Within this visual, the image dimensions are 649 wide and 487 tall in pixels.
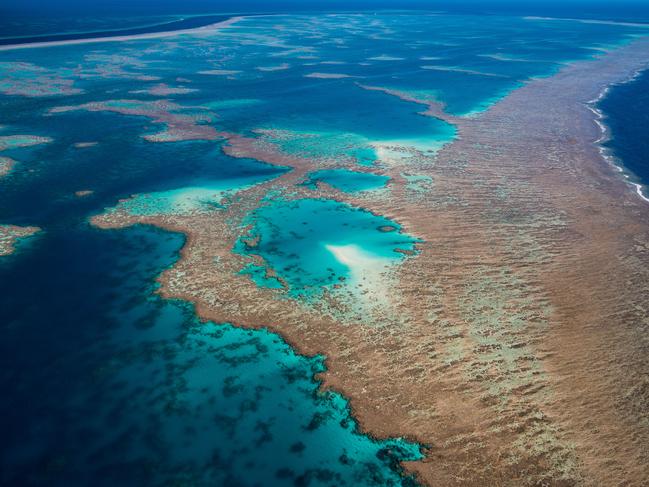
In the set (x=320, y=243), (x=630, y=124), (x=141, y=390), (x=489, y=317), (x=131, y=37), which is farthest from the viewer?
(x=131, y=37)

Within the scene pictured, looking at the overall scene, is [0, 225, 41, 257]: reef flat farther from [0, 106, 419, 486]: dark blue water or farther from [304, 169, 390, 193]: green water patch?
[304, 169, 390, 193]: green water patch

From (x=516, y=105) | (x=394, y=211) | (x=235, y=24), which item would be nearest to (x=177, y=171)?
(x=394, y=211)

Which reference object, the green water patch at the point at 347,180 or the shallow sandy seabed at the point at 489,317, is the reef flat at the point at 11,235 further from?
the green water patch at the point at 347,180

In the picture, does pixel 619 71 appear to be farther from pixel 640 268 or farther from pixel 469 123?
pixel 640 268

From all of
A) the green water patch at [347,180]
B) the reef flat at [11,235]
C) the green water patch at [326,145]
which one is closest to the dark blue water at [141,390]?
the reef flat at [11,235]

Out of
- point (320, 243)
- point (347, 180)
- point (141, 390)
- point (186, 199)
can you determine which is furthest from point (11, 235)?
point (347, 180)

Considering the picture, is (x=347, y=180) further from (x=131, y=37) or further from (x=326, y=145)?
(x=131, y=37)
